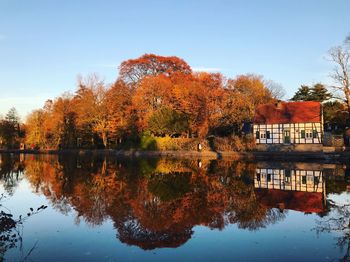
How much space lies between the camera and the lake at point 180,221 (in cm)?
676

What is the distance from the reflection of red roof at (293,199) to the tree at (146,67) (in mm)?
38039

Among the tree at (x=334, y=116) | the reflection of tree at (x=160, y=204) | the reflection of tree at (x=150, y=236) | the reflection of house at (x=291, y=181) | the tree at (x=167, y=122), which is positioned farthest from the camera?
the tree at (x=334, y=116)

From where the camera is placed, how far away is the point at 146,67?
166ft

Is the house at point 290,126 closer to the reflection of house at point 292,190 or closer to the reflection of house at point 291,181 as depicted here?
the reflection of house at point 291,181

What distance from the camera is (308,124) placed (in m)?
35.8

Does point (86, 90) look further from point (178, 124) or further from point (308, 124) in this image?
point (308, 124)

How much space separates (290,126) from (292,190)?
24246 millimetres

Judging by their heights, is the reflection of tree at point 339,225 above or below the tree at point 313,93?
below

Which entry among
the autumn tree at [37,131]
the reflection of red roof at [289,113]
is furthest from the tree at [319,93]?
the autumn tree at [37,131]

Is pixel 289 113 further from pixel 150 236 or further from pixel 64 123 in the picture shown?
pixel 150 236

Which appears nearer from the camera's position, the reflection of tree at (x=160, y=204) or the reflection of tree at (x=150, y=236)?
the reflection of tree at (x=150, y=236)

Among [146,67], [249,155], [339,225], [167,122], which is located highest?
[146,67]

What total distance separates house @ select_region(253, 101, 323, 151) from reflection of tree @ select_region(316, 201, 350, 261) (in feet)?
83.6

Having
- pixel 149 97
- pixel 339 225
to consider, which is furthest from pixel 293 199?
pixel 149 97
